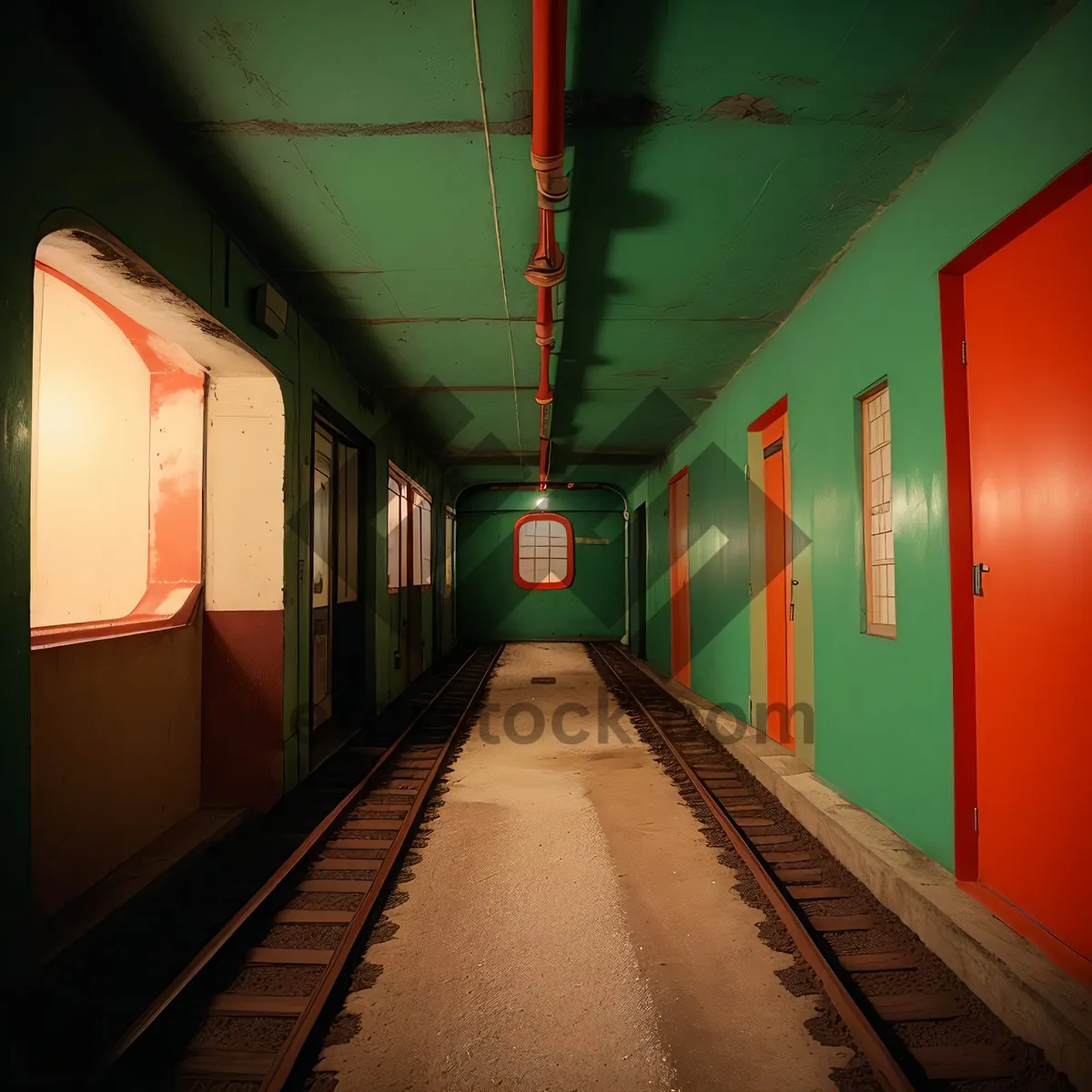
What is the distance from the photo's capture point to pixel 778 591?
→ 5523 mm

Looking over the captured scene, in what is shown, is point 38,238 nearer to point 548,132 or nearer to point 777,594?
point 548,132

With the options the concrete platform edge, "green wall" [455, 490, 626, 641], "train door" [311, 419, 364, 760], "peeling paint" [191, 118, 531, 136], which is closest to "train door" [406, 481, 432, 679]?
"train door" [311, 419, 364, 760]

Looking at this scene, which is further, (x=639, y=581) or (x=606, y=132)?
(x=639, y=581)

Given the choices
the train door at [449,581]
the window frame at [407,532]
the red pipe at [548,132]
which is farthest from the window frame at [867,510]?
the train door at [449,581]

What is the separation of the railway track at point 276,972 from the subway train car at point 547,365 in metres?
0.02

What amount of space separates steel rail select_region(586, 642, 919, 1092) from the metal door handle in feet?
5.14

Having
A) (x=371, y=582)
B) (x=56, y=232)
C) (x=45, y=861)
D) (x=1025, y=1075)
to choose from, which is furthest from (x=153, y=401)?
(x=1025, y=1075)

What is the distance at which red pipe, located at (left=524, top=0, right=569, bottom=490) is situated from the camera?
2.07 m

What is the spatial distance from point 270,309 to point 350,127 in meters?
1.49

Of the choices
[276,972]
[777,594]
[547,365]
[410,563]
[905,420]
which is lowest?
[276,972]

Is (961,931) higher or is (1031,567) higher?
(1031,567)

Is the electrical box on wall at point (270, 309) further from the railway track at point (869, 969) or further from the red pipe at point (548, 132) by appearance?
the railway track at point (869, 969)

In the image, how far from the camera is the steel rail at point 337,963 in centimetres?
191

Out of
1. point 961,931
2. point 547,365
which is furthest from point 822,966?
Answer: point 547,365
